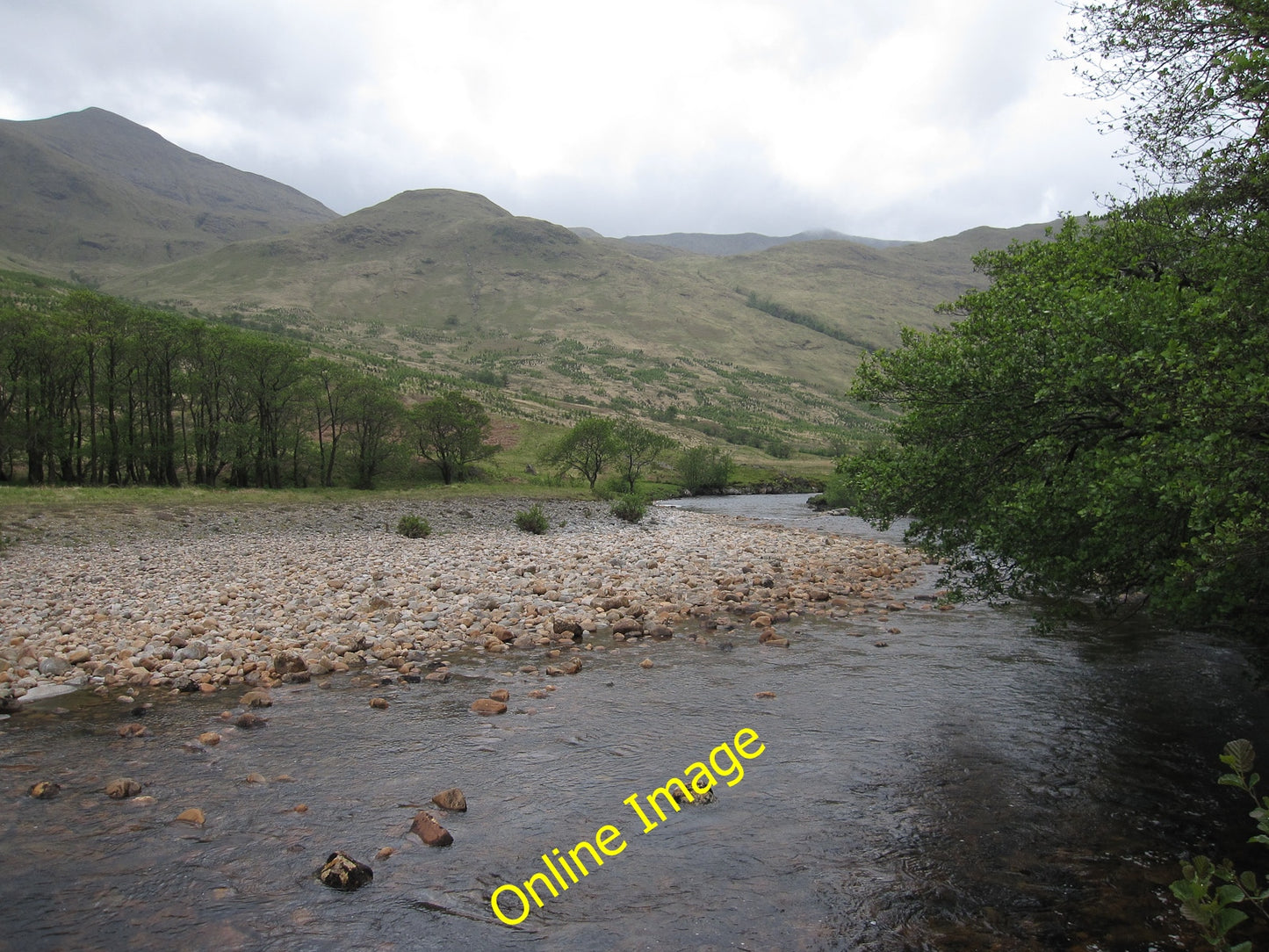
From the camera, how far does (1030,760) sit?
12352 mm

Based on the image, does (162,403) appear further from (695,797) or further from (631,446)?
(695,797)

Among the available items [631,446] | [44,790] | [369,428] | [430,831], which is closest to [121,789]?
[44,790]

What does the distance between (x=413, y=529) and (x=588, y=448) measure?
137 ft

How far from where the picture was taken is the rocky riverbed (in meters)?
16.6

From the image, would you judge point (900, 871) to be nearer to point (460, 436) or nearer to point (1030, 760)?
point (1030, 760)

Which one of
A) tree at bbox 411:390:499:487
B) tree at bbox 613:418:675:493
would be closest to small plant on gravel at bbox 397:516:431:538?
tree at bbox 411:390:499:487

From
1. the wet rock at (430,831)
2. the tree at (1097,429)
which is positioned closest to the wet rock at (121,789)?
the wet rock at (430,831)

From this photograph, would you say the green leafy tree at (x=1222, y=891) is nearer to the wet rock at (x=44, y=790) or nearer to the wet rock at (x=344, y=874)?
the wet rock at (x=344, y=874)

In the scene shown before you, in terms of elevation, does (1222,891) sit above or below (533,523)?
above

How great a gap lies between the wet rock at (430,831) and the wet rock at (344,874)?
87 cm

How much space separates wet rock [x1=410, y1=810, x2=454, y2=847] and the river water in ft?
0.56

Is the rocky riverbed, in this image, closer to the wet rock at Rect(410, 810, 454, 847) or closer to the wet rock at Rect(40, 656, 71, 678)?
the wet rock at Rect(40, 656, 71, 678)

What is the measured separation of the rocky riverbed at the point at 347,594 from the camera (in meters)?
16.6

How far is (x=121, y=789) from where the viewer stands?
1044cm
